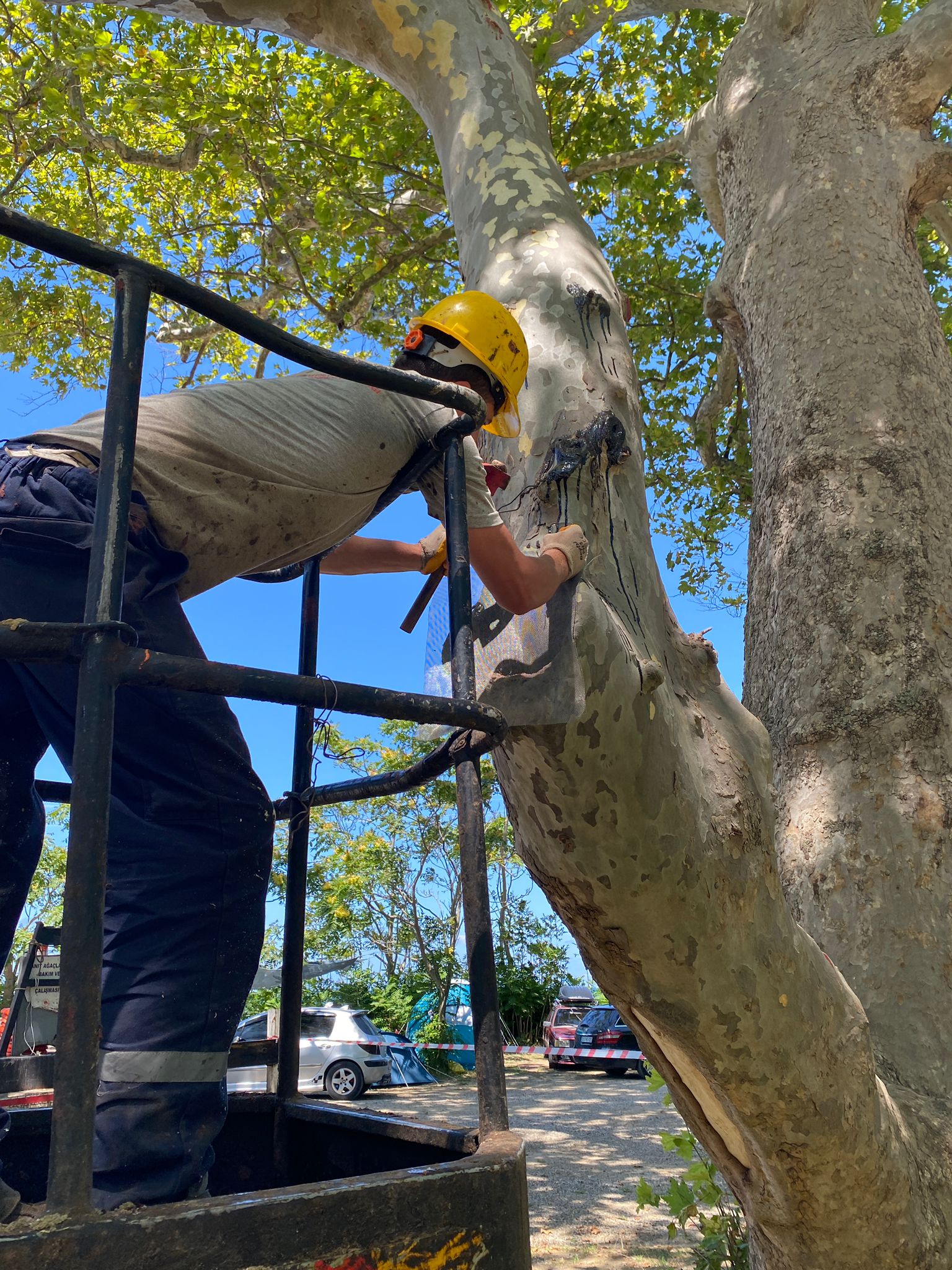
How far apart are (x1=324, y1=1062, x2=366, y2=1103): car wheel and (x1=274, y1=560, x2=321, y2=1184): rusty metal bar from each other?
12255 mm

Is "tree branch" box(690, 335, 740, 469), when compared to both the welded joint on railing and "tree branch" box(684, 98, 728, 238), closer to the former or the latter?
"tree branch" box(684, 98, 728, 238)

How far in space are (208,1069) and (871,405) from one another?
2875mm

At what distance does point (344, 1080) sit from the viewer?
43.4 feet

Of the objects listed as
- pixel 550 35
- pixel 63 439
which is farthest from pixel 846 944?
pixel 550 35

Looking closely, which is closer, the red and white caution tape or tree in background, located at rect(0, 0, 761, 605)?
tree in background, located at rect(0, 0, 761, 605)

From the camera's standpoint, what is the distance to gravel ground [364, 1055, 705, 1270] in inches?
228

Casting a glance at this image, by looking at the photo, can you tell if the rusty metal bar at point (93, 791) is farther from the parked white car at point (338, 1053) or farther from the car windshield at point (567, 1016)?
the car windshield at point (567, 1016)

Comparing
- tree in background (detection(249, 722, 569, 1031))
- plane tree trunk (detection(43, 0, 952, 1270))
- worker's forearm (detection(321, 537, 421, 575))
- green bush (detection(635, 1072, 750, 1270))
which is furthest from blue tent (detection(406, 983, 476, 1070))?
worker's forearm (detection(321, 537, 421, 575))

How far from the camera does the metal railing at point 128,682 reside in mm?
949

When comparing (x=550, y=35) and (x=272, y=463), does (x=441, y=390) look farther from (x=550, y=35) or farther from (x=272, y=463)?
(x=550, y=35)

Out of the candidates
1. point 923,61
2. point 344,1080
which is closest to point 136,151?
point 923,61

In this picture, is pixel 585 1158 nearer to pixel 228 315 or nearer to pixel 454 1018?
pixel 228 315

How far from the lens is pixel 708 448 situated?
940 cm

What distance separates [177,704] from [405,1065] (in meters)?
14.4
